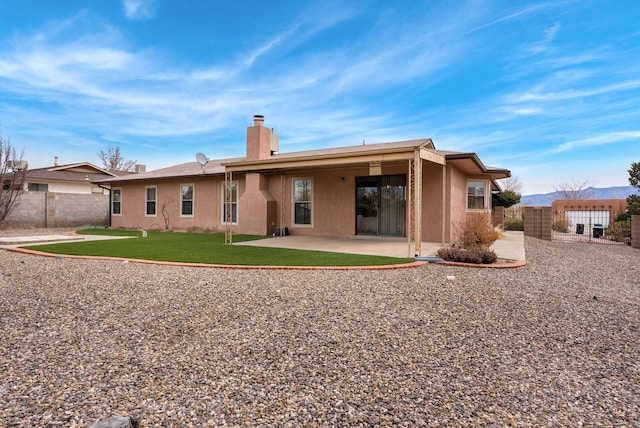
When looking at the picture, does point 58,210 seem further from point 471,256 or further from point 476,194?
point 476,194

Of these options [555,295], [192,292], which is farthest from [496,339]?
[192,292]

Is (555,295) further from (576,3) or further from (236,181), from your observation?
(236,181)

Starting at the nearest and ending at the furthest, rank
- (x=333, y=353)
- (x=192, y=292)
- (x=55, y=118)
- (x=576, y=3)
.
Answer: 1. (x=333, y=353)
2. (x=192, y=292)
3. (x=576, y=3)
4. (x=55, y=118)

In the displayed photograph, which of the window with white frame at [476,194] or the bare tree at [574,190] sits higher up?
the bare tree at [574,190]

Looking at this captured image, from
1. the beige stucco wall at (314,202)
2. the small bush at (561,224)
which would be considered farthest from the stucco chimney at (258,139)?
the small bush at (561,224)

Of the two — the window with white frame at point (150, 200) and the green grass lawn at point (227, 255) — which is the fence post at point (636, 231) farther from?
the window with white frame at point (150, 200)

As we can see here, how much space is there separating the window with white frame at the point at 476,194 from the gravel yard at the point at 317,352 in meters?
8.07

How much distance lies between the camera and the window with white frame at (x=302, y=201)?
13.5 m

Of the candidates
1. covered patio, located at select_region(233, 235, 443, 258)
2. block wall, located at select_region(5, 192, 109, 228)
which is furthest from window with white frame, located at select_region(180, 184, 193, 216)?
block wall, located at select_region(5, 192, 109, 228)

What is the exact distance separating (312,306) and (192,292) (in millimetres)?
1862

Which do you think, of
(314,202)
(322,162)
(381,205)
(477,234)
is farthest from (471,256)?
(314,202)

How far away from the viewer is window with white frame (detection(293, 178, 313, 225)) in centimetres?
1354

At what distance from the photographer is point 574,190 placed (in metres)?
36.7

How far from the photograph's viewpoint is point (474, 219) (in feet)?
30.9
